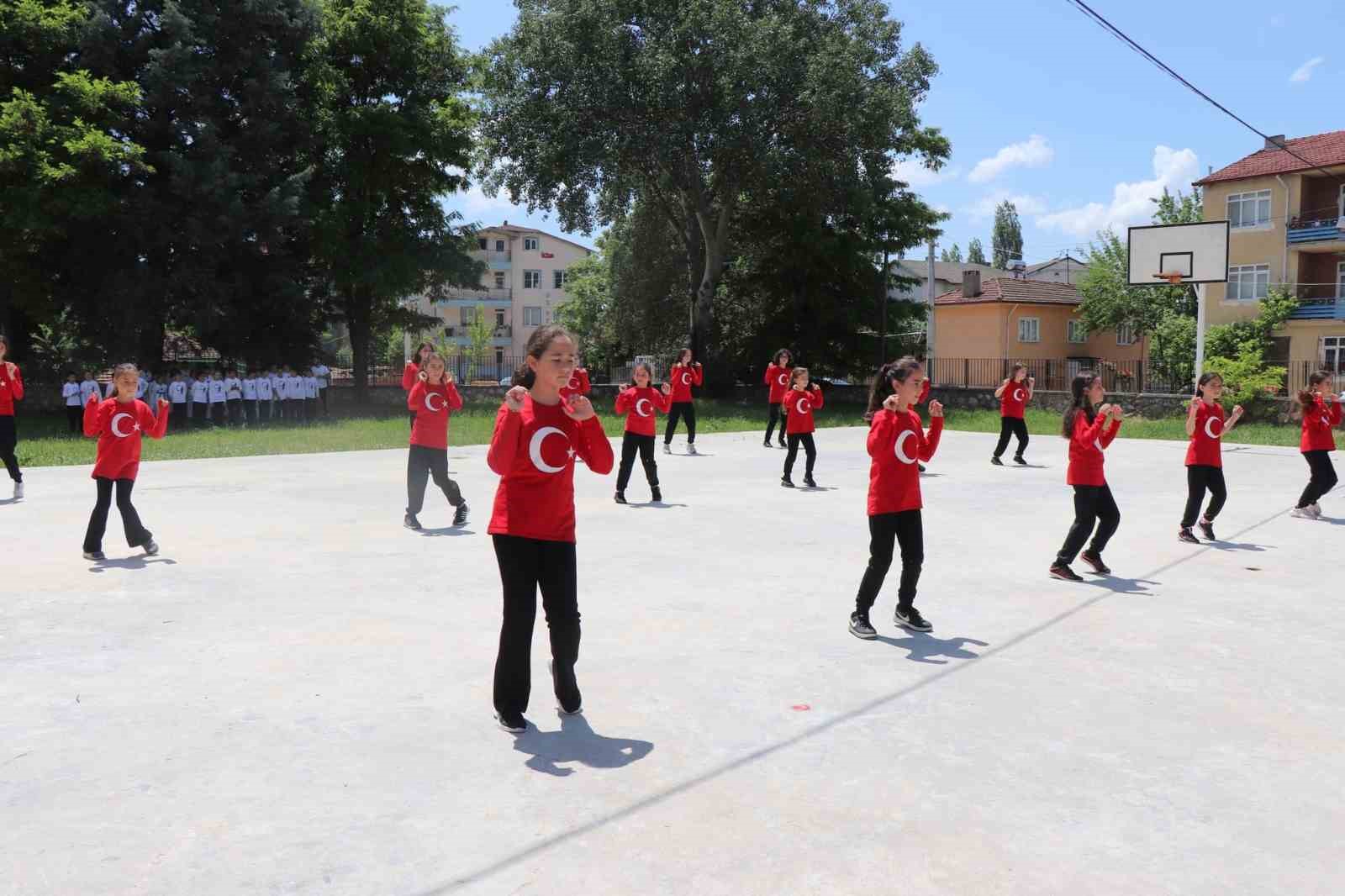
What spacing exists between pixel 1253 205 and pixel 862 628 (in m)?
45.4

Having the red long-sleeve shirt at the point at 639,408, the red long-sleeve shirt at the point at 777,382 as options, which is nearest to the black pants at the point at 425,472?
the red long-sleeve shirt at the point at 639,408

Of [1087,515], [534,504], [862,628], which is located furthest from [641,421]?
[534,504]

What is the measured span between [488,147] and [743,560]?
95.1 feet

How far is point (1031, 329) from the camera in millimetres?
55750

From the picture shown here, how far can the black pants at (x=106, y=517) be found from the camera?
9.16m

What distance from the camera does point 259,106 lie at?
100.0ft

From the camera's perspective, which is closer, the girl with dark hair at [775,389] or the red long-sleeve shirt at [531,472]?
the red long-sleeve shirt at [531,472]

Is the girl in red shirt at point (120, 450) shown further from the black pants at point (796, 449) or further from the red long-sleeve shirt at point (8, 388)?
the black pants at point (796, 449)

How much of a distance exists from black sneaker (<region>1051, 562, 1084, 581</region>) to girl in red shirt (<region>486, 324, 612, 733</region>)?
5.01 meters

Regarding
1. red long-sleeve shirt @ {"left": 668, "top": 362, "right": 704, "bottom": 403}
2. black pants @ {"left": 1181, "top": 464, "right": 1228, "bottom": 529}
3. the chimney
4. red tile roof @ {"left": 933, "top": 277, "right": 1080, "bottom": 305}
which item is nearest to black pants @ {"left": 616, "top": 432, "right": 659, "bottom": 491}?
black pants @ {"left": 1181, "top": 464, "right": 1228, "bottom": 529}

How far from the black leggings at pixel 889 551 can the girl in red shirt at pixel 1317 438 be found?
291 inches

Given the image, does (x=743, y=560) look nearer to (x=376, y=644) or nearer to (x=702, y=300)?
(x=376, y=644)

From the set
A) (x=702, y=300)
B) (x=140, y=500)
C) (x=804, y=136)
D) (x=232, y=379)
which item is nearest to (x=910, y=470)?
(x=140, y=500)

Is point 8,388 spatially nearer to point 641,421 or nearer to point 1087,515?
point 641,421
